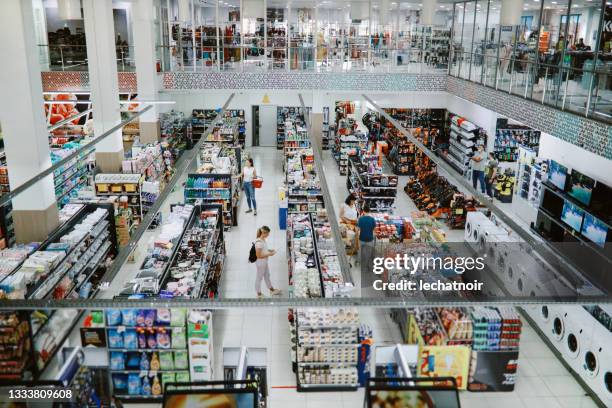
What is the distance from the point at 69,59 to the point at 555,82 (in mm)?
16827

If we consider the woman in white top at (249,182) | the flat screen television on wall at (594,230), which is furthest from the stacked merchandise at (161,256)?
the flat screen television on wall at (594,230)

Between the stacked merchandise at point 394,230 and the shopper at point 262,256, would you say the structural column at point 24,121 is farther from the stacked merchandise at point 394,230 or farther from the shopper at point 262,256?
the stacked merchandise at point 394,230

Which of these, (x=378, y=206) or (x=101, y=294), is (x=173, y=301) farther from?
(x=378, y=206)

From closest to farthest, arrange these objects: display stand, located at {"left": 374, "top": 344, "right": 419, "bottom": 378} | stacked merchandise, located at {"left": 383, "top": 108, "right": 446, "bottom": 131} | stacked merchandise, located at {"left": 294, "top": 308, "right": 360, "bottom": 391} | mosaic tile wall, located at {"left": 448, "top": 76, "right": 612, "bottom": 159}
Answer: display stand, located at {"left": 374, "top": 344, "right": 419, "bottom": 378}, stacked merchandise, located at {"left": 294, "top": 308, "right": 360, "bottom": 391}, mosaic tile wall, located at {"left": 448, "top": 76, "right": 612, "bottom": 159}, stacked merchandise, located at {"left": 383, "top": 108, "right": 446, "bottom": 131}

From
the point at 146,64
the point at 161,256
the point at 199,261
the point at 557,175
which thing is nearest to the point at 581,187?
the point at 557,175

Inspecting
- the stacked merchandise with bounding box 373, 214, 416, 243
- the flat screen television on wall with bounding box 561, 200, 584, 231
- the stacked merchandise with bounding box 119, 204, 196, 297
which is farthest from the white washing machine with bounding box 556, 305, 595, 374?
the stacked merchandise with bounding box 119, 204, 196, 297

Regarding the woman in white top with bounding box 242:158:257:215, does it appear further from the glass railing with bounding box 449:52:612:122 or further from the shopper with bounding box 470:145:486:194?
the glass railing with bounding box 449:52:612:122

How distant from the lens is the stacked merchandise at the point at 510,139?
1780 centimetres

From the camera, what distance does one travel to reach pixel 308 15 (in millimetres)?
34844

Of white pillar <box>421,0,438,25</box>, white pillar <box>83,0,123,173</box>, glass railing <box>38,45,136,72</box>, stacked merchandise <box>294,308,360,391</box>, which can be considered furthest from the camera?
glass railing <box>38,45,136,72</box>

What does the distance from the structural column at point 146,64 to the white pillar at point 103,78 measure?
3.15 m

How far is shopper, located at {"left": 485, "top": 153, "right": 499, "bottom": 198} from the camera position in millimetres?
15766

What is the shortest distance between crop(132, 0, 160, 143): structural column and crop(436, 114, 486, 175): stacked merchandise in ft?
33.1

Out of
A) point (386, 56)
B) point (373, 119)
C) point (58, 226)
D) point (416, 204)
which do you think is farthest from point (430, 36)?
point (58, 226)
